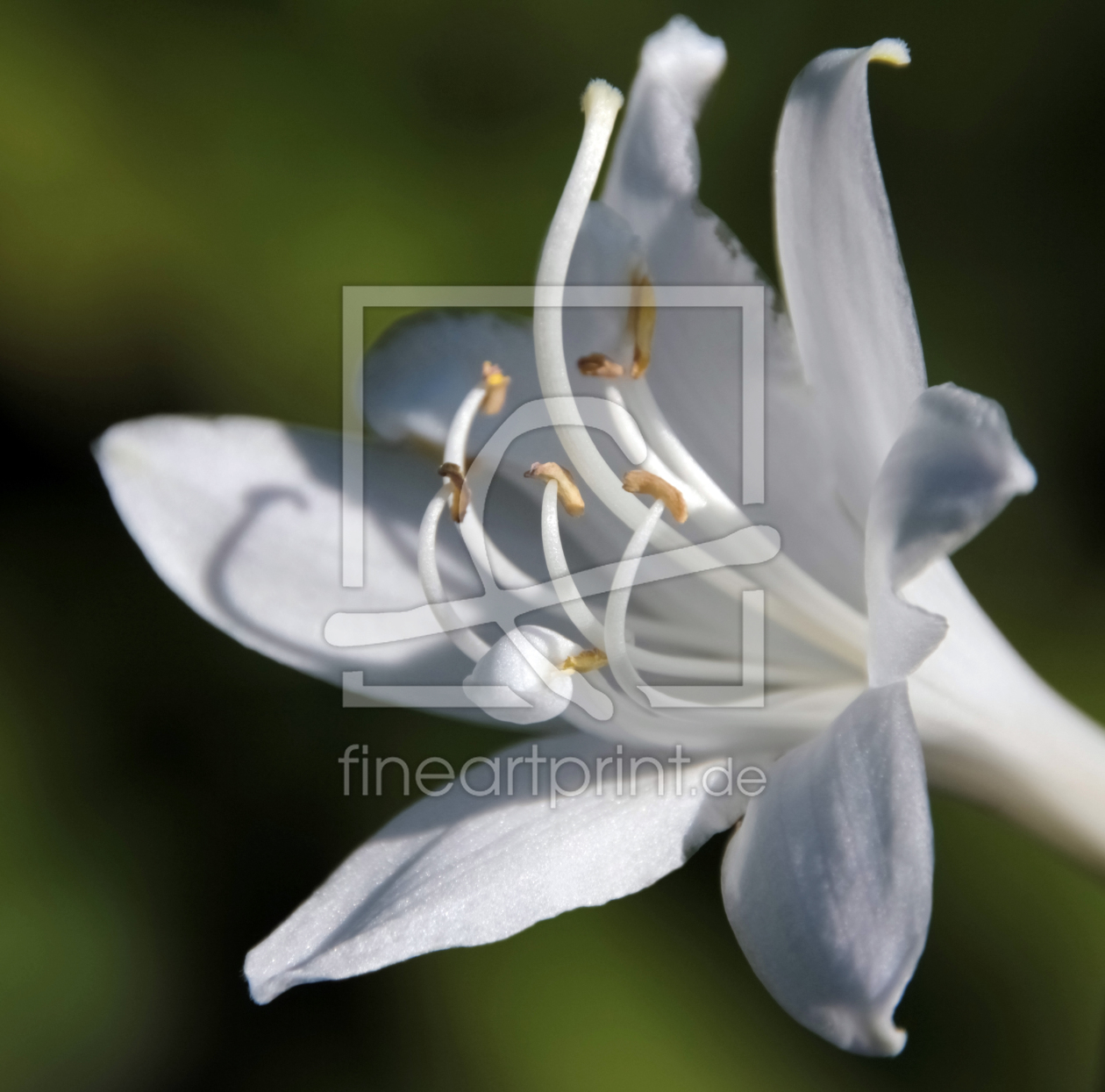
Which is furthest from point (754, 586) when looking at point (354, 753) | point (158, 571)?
point (354, 753)

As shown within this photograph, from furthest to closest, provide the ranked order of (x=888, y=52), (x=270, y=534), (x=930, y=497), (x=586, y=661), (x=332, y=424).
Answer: (x=332, y=424) < (x=270, y=534) < (x=586, y=661) < (x=888, y=52) < (x=930, y=497)

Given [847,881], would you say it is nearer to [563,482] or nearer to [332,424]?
[563,482]

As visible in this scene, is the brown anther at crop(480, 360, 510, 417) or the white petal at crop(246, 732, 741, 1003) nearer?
the white petal at crop(246, 732, 741, 1003)

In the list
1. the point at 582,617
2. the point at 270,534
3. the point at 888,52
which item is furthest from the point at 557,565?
the point at 888,52

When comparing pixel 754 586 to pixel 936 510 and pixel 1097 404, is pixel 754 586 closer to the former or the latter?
pixel 936 510

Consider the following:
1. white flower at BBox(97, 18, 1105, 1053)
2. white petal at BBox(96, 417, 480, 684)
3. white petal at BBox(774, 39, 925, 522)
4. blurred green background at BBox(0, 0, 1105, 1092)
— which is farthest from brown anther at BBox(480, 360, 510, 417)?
blurred green background at BBox(0, 0, 1105, 1092)

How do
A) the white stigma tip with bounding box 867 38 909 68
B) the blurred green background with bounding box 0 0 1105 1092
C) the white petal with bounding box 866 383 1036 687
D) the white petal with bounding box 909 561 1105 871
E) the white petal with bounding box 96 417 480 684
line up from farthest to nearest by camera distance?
the blurred green background with bounding box 0 0 1105 1092 → the white petal with bounding box 96 417 480 684 → the white petal with bounding box 909 561 1105 871 → the white stigma tip with bounding box 867 38 909 68 → the white petal with bounding box 866 383 1036 687

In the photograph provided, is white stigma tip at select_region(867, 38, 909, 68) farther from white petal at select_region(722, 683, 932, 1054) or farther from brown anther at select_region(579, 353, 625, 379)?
white petal at select_region(722, 683, 932, 1054)
